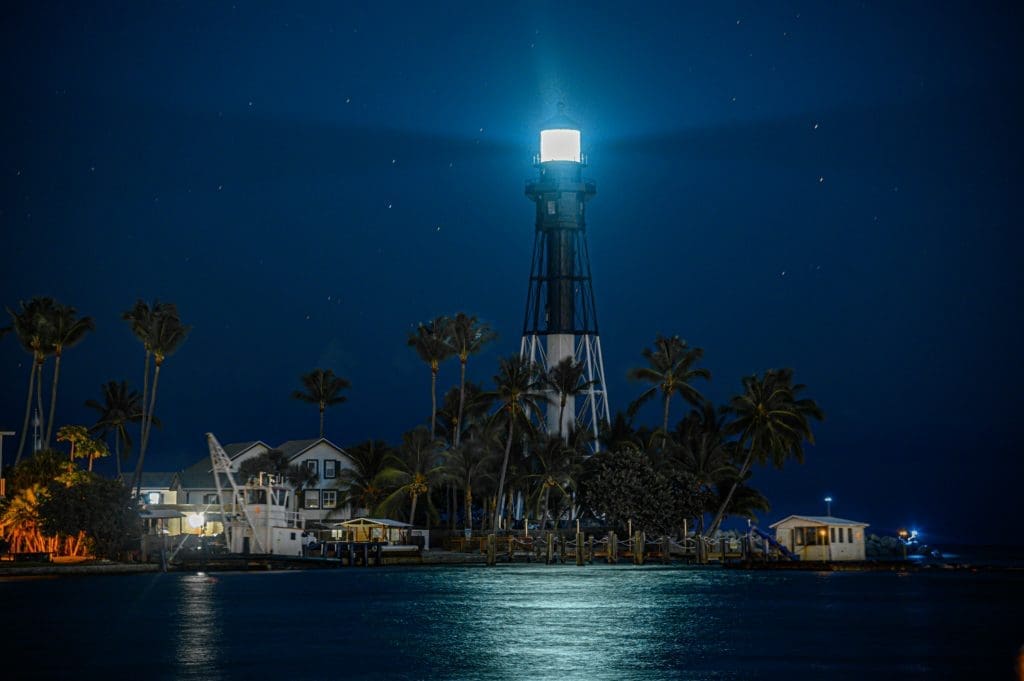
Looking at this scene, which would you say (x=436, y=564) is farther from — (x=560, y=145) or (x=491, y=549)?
(x=560, y=145)

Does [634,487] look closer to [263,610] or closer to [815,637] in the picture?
[263,610]

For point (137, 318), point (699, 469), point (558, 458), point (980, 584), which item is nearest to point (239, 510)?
point (137, 318)

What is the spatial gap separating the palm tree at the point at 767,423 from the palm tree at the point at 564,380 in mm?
11686

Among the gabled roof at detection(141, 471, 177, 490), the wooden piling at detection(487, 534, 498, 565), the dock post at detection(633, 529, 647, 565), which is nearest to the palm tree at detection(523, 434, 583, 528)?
the dock post at detection(633, 529, 647, 565)

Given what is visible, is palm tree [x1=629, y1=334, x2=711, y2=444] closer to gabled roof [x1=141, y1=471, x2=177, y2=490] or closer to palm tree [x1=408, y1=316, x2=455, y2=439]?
palm tree [x1=408, y1=316, x2=455, y2=439]

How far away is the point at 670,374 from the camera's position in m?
112

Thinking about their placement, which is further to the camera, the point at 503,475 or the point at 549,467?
the point at 503,475

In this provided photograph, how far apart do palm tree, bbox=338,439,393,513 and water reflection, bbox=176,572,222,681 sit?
39588mm

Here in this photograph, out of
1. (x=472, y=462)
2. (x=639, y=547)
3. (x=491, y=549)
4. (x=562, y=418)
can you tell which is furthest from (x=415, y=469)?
(x=639, y=547)

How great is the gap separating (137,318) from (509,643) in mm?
66159

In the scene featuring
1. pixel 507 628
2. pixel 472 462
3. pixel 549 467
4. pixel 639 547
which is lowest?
pixel 507 628

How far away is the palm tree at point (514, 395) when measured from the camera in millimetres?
107500

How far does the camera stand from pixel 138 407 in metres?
147

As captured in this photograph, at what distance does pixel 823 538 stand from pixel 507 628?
180 ft
